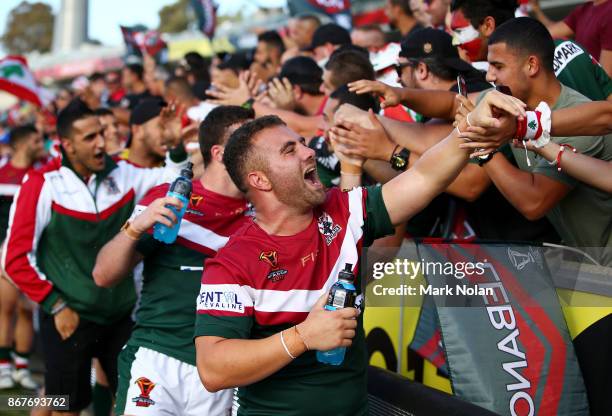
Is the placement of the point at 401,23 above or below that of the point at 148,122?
above

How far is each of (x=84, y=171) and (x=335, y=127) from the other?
2.71m

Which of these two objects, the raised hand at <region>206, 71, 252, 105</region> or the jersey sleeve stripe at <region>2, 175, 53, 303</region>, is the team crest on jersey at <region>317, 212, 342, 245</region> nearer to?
the raised hand at <region>206, 71, 252, 105</region>

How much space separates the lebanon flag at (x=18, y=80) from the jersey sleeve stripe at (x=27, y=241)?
567 cm

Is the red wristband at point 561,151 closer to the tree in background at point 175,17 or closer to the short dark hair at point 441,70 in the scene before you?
the short dark hair at point 441,70

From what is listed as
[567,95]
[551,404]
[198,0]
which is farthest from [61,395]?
[198,0]

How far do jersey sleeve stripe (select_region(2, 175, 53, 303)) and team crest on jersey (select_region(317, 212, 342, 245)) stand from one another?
9.96 ft

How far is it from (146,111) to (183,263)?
3.50 m

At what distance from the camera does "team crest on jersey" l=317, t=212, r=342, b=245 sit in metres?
3.53

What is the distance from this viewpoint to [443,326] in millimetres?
3955

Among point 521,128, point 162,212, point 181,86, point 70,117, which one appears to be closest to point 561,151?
point 521,128

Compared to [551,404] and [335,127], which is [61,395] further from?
[551,404]

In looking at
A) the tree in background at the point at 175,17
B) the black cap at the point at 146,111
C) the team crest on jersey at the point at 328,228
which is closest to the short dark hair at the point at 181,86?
the black cap at the point at 146,111

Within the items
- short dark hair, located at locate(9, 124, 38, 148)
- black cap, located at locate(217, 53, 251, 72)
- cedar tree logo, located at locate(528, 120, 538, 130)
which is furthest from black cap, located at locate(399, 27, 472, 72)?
short dark hair, located at locate(9, 124, 38, 148)

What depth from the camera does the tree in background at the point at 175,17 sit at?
66.6 m
